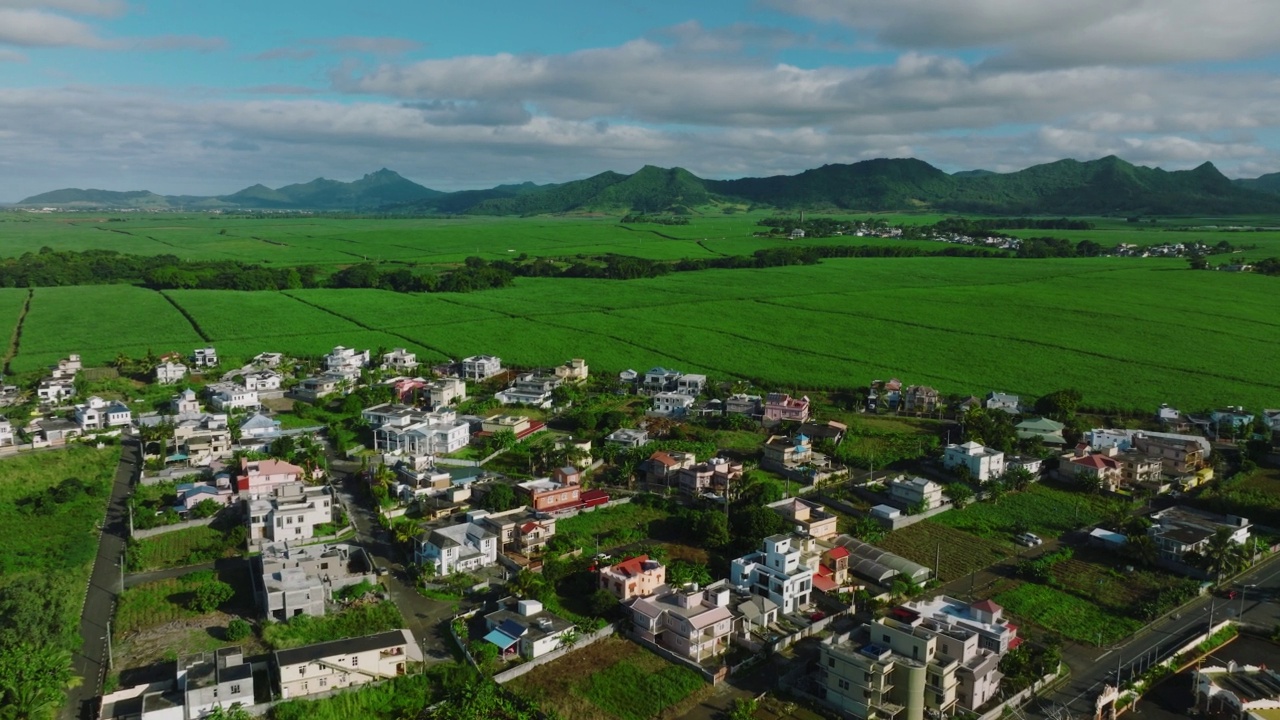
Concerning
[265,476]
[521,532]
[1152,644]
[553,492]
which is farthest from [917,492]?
[265,476]

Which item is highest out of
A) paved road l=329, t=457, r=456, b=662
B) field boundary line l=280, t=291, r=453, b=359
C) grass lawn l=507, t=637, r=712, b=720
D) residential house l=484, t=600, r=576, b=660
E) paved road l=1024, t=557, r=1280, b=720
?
field boundary line l=280, t=291, r=453, b=359

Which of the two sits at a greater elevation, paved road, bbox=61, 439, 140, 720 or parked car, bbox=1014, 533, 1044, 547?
paved road, bbox=61, 439, 140, 720

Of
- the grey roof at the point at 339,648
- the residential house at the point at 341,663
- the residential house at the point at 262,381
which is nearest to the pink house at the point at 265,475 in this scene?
the grey roof at the point at 339,648

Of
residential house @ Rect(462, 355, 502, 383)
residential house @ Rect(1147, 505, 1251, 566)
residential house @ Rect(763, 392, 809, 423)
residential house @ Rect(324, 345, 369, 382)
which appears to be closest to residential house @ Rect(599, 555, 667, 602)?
residential house @ Rect(1147, 505, 1251, 566)

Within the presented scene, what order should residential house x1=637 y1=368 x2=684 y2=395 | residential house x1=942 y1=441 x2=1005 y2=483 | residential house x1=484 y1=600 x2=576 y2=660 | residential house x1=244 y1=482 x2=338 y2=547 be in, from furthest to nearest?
residential house x1=637 y1=368 x2=684 y2=395 → residential house x1=942 y1=441 x2=1005 y2=483 → residential house x1=244 y1=482 x2=338 y2=547 → residential house x1=484 y1=600 x2=576 y2=660

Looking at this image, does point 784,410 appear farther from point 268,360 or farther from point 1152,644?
point 268,360

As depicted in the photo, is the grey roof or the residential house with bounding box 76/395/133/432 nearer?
the grey roof

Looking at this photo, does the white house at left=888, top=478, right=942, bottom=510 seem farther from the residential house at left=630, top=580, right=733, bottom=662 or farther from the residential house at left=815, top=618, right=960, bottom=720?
the residential house at left=815, top=618, right=960, bottom=720

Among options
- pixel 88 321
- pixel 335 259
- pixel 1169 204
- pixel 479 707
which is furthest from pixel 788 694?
pixel 1169 204

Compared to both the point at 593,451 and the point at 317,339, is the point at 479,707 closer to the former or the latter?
the point at 593,451
